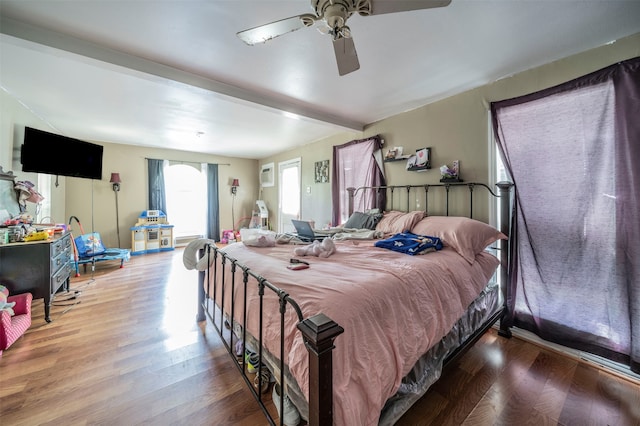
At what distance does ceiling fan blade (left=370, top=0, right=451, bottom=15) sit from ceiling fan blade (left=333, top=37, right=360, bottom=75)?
0.73ft

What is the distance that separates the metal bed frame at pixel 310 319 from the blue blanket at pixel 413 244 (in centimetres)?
66

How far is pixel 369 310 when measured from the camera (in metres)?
1.03

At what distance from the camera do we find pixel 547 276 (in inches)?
75.2

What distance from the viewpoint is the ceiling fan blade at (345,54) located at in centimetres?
138

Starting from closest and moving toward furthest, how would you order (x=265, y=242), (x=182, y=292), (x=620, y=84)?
(x=620, y=84)
(x=265, y=242)
(x=182, y=292)

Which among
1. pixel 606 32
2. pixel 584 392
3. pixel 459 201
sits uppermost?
pixel 606 32

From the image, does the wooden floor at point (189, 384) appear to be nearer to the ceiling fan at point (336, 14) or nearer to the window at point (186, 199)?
the ceiling fan at point (336, 14)

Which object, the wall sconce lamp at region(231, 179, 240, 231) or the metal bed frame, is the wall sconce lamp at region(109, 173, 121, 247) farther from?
the metal bed frame

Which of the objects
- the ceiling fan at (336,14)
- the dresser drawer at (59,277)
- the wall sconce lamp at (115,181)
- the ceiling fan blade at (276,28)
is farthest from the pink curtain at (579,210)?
the wall sconce lamp at (115,181)

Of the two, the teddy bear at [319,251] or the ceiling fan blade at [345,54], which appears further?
the teddy bear at [319,251]

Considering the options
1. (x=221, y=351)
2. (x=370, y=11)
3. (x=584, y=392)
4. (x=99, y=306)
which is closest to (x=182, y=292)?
(x=99, y=306)

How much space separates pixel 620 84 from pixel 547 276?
1.42 metres

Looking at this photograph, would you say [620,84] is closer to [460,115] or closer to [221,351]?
[460,115]

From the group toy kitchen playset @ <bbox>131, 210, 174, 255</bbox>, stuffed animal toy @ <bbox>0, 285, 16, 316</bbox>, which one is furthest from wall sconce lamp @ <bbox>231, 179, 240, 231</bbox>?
stuffed animal toy @ <bbox>0, 285, 16, 316</bbox>
